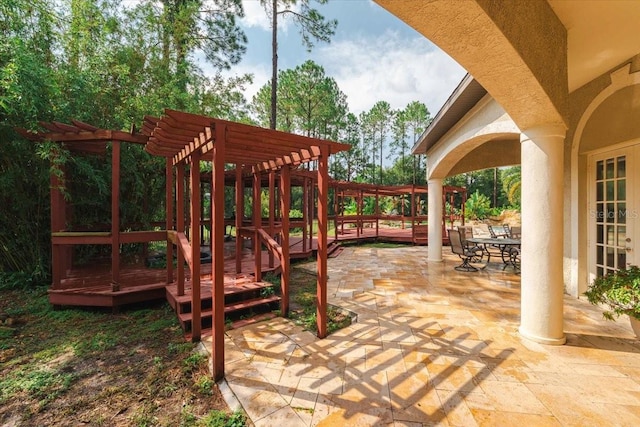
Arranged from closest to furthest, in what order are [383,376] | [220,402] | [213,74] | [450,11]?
[450,11] < [220,402] < [383,376] < [213,74]

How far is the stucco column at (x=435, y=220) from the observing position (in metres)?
7.49

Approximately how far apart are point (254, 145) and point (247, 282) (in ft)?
7.49

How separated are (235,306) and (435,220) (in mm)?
6153

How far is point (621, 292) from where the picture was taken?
272 centimetres

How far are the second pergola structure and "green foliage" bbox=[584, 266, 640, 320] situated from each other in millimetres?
3128

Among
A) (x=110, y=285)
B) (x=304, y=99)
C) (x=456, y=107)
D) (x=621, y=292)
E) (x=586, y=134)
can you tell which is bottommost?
(x=110, y=285)

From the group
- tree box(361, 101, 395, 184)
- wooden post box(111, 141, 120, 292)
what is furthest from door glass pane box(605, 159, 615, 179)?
tree box(361, 101, 395, 184)

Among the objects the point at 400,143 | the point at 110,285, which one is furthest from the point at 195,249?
the point at 400,143

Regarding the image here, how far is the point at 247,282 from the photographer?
418 centimetres

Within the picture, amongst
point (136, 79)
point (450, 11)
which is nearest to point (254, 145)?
point (450, 11)

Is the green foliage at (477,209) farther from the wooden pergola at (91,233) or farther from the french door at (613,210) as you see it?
the wooden pergola at (91,233)

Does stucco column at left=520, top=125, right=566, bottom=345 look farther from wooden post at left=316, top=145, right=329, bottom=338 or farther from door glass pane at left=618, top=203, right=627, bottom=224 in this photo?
wooden post at left=316, top=145, right=329, bottom=338

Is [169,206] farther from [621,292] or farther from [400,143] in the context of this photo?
[400,143]

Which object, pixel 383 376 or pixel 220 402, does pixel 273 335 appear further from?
pixel 383 376
